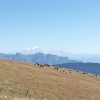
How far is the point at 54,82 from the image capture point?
56.0 metres

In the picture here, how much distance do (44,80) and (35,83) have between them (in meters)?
5.12

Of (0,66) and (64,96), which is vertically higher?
(0,66)

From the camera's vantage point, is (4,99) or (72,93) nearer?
(4,99)

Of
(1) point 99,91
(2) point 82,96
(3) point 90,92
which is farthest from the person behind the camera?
(1) point 99,91

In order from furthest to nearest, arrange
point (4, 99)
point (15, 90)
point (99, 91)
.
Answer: point (99, 91) → point (15, 90) → point (4, 99)

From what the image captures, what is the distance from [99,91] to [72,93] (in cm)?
1017

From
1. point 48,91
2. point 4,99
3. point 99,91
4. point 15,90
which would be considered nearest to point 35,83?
point 48,91

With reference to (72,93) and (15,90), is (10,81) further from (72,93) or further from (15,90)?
(72,93)

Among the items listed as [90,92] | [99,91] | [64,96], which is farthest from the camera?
[99,91]

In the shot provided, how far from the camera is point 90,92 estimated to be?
5478 cm

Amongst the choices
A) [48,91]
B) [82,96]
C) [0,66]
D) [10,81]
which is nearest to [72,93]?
[82,96]

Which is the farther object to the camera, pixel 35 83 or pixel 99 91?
pixel 99 91

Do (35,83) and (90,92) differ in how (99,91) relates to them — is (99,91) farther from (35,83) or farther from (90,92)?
(35,83)

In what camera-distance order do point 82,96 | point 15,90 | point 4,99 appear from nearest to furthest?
1. point 4,99
2. point 15,90
3. point 82,96
